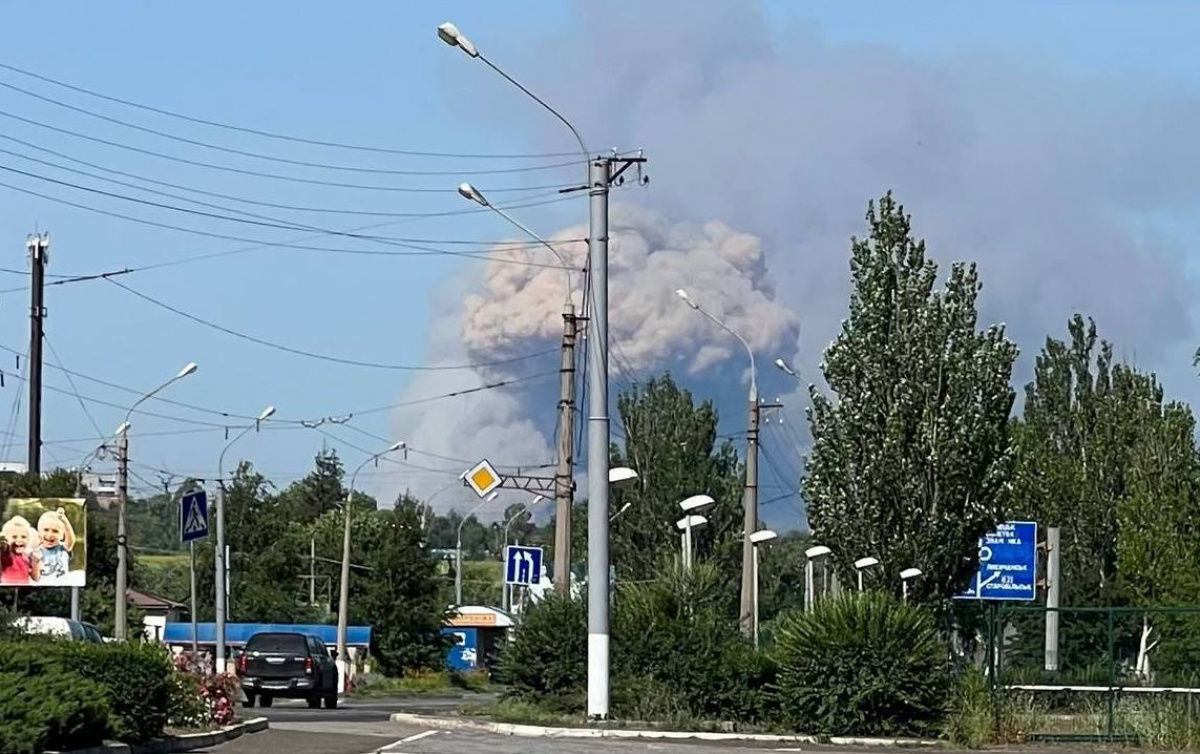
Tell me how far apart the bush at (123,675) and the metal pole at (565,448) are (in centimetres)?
1602

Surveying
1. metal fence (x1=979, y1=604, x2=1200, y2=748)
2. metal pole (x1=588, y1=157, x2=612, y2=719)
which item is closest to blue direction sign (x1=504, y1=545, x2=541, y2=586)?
metal pole (x1=588, y1=157, x2=612, y2=719)

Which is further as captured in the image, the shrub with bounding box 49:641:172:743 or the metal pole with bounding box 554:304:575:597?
the metal pole with bounding box 554:304:575:597

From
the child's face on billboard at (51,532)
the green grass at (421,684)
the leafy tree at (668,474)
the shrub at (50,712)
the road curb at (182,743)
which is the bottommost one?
the green grass at (421,684)

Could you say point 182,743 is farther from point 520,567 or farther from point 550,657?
point 520,567

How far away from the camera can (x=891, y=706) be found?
2789 cm

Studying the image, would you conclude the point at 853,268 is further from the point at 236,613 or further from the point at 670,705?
the point at 236,613

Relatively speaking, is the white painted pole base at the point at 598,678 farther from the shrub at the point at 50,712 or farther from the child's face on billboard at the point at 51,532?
the child's face on billboard at the point at 51,532

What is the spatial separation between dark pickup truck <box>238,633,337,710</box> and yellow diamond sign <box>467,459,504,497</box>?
5354 millimetres

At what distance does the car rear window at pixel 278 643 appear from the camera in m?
43.8

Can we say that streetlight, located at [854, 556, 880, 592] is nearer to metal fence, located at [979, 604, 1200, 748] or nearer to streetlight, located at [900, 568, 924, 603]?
streetlight, located at [900, 568, 924, 603]

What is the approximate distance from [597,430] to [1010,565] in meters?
25.9

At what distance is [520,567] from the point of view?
44.3 metres

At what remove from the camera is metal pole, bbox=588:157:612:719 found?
28062mm

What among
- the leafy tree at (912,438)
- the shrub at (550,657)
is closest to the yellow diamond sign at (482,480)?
the leafy tree at (912,438)
